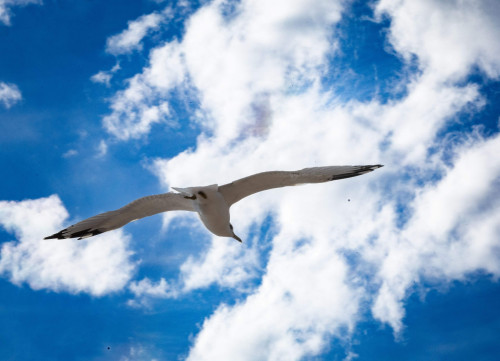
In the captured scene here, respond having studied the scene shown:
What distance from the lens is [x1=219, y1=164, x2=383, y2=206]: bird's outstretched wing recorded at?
478 inches

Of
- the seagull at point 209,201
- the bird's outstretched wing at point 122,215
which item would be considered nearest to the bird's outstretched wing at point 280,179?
the seagull at point 209,201

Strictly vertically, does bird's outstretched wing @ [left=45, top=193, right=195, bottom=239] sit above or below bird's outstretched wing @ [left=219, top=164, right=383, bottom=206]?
below

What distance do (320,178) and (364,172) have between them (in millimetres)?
1361

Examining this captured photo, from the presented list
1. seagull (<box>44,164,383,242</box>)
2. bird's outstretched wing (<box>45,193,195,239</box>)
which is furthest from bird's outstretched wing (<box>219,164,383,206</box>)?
bird's outstretched wing (<box>45,193,195,239</box>)

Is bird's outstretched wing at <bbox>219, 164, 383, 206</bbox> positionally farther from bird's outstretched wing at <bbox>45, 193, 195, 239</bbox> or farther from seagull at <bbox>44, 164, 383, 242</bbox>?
bird's outstretched wing at <bbox>45, 193, 195, 239</bbox>

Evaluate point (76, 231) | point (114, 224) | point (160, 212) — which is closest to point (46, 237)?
point (76, 231)

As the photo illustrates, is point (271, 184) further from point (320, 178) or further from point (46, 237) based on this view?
point (46, 237)

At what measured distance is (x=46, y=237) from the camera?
11688mm

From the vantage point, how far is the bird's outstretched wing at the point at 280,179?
1213 centimetres

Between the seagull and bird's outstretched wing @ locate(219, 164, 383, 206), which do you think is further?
bird's outstretched wing @ locate(219, 164, 383, 206)

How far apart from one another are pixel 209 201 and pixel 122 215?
7.29 feet

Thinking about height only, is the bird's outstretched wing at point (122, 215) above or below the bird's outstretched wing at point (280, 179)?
below

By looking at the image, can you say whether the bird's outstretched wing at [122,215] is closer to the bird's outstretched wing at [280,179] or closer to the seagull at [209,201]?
the seagull at [209,201]

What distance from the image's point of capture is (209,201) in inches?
467
